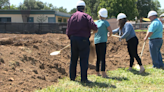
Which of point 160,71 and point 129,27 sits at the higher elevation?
point 129,27

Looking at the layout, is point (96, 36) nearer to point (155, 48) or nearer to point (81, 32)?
point (81, 32)

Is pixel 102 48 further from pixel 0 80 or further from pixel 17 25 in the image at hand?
pixel 17 25

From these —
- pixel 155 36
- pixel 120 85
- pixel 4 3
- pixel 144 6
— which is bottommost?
pixel 120 85

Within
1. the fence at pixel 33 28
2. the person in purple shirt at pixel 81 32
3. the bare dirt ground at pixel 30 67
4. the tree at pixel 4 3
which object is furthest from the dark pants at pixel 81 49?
the tree at pixel 4 3

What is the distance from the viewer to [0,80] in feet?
12.5

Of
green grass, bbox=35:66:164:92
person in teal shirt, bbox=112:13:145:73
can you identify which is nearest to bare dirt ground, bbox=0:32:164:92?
green grass, bbox=35:66:164:92

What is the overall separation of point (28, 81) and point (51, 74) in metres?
0.98

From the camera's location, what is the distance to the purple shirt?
13.2 feet

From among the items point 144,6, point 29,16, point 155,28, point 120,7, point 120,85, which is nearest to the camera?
point 120,85

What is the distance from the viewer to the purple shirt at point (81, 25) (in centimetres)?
402

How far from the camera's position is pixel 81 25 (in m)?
4.02

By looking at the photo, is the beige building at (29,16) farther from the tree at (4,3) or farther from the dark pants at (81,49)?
the tree at (4,3)

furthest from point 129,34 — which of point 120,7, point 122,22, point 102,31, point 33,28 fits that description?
point 120,7

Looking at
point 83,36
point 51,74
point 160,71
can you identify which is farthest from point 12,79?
point 160,71
